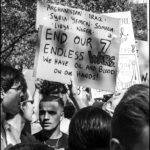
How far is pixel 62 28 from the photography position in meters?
5.08

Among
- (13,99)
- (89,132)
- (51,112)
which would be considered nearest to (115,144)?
(89,132)

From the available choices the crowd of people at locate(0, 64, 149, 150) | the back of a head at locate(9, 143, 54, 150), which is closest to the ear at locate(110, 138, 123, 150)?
the crowd of people at locate(0, 64, 149, 150)

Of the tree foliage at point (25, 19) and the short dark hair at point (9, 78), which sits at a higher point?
the tree foliage at point (25, 19)

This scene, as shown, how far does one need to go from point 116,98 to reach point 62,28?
914 millimetres

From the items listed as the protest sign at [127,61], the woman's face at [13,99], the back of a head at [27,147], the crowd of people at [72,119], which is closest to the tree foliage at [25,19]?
the protest sign at [127,61]

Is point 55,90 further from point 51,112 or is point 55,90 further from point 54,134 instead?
point 54,134

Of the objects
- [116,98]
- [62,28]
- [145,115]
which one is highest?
[62,28]

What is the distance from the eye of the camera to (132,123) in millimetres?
1505

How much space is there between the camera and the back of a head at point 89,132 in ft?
8.52

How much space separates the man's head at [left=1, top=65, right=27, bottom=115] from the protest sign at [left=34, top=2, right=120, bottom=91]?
168cm

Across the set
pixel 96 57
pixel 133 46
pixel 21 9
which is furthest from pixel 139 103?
pixel 21 9

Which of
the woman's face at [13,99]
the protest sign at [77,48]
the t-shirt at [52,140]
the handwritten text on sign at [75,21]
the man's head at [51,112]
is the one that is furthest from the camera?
the handwritten text on sign at [75,21]

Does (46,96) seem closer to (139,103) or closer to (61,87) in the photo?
(61,87)

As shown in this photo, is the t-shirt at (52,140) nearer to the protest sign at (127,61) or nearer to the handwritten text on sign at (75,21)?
the handwritten text on sign at (75,21)
